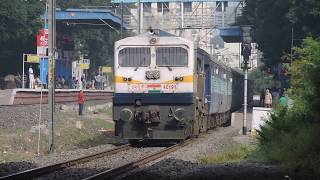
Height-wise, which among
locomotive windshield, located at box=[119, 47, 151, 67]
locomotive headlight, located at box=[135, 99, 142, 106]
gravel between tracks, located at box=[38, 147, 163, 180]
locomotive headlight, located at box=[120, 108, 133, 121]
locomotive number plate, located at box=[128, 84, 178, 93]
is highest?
locomotive windshield, located at box=[119, 47, 151, 67]

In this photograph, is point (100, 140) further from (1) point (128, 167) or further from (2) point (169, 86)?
(1) point (128, 167)

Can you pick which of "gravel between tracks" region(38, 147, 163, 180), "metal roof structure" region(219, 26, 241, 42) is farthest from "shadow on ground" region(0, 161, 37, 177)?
"metal roof structure" region(219, 26, 241, 42)

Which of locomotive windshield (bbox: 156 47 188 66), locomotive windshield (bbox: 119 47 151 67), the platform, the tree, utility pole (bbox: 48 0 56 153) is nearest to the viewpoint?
locomotive windshield (bbox: 156 47 188 66)

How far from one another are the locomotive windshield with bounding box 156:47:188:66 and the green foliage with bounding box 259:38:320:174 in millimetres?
3244

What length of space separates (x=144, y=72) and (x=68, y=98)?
31.2 m

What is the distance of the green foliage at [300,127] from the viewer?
47.5ft

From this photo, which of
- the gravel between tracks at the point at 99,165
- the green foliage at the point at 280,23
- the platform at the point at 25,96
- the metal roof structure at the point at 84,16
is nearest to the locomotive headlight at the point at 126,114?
the gravel between tracks at the point at 99,165

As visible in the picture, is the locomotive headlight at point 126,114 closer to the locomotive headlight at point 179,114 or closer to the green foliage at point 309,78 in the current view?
the locomotive headlight at point 179,114

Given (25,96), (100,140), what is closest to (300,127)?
(100,140)

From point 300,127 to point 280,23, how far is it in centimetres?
3326

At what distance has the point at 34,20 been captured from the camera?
64812mm

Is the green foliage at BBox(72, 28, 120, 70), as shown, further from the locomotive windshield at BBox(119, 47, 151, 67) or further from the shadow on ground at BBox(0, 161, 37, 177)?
the shadow on ground at BBox(0, 161, 37, 177)

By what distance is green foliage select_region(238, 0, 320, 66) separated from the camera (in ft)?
143

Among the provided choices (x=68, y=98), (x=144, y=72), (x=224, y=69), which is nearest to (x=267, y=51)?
(x=68, y=98)
